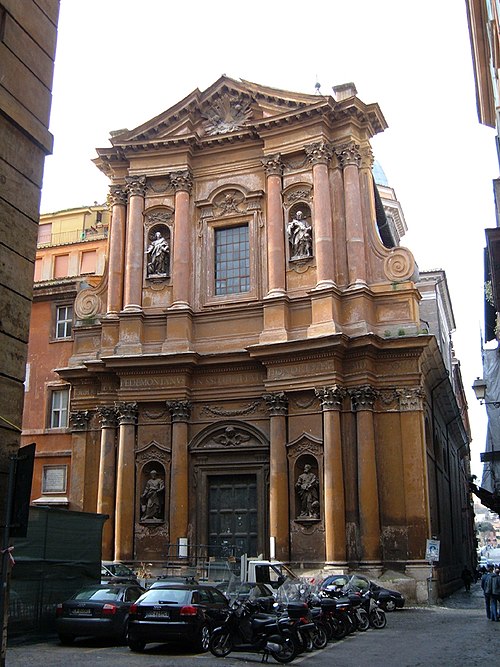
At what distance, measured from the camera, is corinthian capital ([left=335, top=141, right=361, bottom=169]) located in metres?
27.0

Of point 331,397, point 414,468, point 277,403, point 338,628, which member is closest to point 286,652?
point 338,628

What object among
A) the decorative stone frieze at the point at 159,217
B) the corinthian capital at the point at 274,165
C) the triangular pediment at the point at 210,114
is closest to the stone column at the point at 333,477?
the corinthian capital at the point at 274,165

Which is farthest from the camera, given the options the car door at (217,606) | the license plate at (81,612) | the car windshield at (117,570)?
the car windshield at (117,570)

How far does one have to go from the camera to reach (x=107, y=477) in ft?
87.7

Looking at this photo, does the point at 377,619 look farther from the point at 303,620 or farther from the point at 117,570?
the point at 117,570

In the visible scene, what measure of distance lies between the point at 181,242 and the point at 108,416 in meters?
6.76

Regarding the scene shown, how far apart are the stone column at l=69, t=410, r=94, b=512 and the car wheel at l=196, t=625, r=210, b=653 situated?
558 inches

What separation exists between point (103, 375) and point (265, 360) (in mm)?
6182

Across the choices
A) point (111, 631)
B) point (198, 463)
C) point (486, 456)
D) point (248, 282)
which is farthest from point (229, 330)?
point (111, 631)

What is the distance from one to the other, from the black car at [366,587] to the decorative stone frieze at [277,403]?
6366mm

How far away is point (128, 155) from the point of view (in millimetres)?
29703

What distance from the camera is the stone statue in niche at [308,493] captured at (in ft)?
79.3

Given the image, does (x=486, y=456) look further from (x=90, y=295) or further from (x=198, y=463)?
(x=90, y=295)

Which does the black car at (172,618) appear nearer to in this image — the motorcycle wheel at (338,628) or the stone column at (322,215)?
the motorcycle wheel at (338,628)
